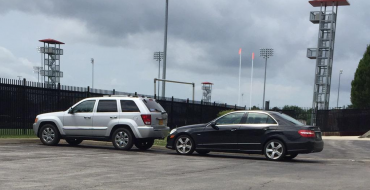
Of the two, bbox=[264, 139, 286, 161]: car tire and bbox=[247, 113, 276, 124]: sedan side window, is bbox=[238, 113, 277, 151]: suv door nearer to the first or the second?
bbox=[247, 113, 276, 124]: sedan side window

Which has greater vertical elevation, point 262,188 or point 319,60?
point 319,60

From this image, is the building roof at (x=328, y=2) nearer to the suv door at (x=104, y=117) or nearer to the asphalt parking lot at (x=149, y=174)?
the suv door at (x=104, y=117)

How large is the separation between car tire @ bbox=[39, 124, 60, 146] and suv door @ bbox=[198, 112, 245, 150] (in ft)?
15.7

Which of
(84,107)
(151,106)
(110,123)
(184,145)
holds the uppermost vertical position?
(151,106)

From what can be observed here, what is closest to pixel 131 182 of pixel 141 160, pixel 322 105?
pixel 141 160

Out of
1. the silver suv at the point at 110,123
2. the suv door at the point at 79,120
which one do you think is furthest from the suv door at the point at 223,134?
the suv door at the point at 79,120

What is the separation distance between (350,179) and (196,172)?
10.2 ft

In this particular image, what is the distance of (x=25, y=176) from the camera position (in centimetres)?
917

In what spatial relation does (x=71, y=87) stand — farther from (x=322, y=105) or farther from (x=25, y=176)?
(x=322, y=105)

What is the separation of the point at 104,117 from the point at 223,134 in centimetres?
381

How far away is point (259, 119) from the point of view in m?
15.4

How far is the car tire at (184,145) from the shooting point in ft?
51.9

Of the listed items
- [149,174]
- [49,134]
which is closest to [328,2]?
[49,134]

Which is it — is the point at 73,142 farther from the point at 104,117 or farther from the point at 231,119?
the point at 231,119
